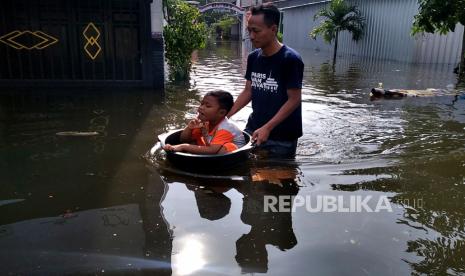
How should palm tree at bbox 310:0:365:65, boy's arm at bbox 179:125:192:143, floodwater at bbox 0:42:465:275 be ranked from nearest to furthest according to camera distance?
floodwater at bbox 0:42:465:275, boy's arm at bbox 179:125:192:143, palm tree at bbox 310:0:365:65

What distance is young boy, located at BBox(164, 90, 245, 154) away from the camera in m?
4.21

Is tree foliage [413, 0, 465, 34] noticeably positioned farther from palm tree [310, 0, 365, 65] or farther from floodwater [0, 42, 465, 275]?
palm tree [310, 0, 365, 65]

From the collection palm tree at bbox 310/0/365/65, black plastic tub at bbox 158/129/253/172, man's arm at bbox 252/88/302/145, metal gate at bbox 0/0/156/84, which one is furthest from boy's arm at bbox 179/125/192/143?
palm tree at bbox 310/0/365/65

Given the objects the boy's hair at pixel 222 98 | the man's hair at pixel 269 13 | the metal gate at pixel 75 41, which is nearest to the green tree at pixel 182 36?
the metal gate at pixel 75 41

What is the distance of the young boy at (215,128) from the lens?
4.21 metres

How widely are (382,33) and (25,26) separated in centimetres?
1595

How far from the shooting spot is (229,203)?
385 centimetres

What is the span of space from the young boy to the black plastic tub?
106mm

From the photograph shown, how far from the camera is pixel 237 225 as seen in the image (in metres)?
3.41

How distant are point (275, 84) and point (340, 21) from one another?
17950 millimetres

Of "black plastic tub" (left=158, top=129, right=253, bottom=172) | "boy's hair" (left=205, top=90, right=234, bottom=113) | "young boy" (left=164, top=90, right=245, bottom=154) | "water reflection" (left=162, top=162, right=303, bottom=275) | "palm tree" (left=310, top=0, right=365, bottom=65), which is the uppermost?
"palm tree" (left=310, top=0, right=365, bottom=65)

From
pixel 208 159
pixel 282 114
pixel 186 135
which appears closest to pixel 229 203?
pixel 208 159

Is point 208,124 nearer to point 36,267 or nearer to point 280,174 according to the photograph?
point 280,174

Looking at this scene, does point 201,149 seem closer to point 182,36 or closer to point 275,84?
point 275,84
